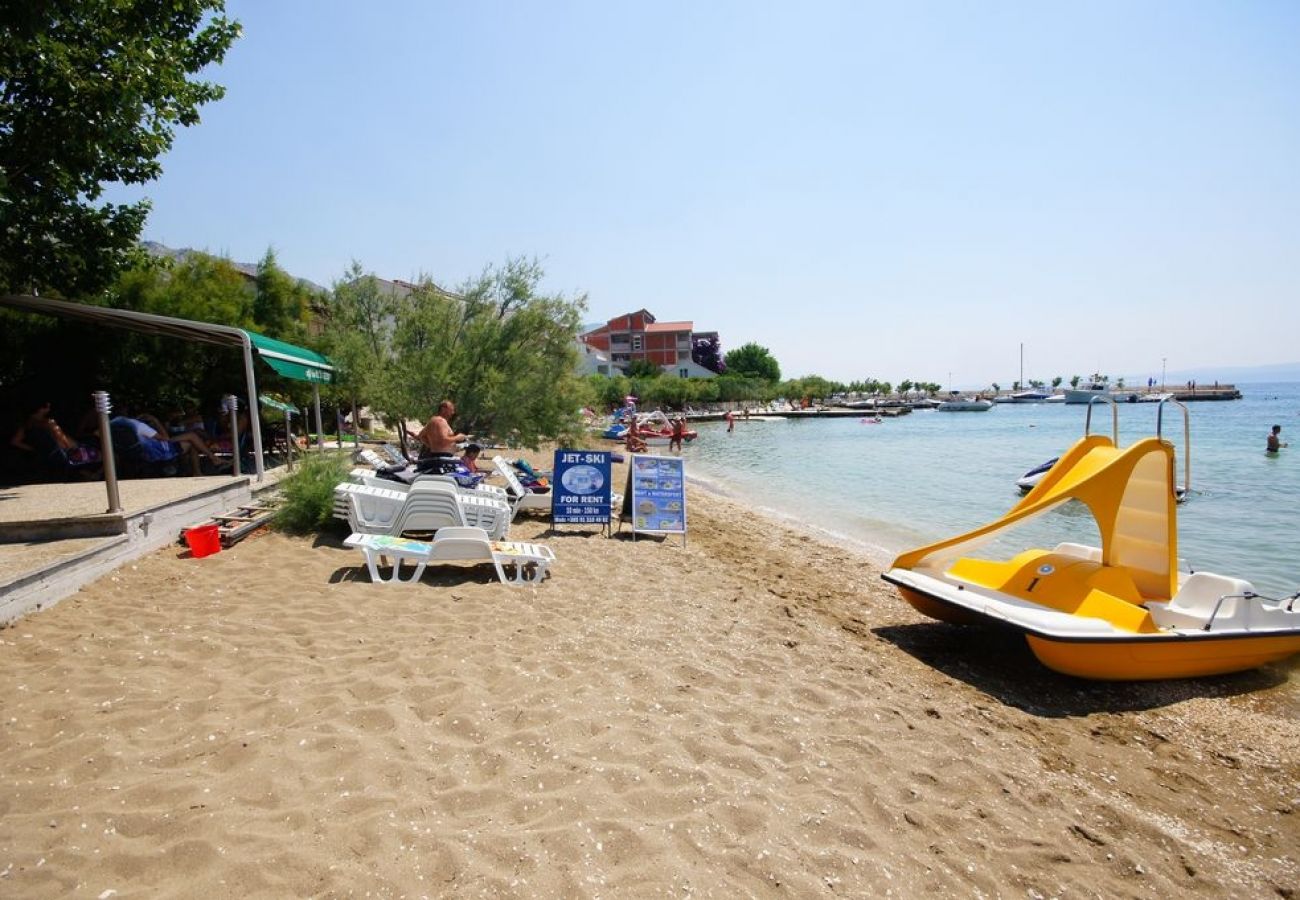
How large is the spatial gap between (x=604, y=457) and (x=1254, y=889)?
24.3 ft

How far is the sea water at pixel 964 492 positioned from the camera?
11805mm

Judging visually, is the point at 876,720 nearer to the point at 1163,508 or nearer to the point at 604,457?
the point at 1163,508

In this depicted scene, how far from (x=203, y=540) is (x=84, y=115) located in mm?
5251

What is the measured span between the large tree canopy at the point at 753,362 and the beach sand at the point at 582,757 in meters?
90.3

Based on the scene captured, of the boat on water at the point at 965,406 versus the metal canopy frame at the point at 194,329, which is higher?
the metal canopy frame at the point at 194,329

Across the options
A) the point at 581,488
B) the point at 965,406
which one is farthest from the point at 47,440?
the point at 965,406

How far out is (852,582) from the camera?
8242 mm

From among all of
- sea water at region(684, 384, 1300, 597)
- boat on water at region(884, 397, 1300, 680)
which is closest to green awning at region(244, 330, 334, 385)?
boat on water at region(884, 397, 1300, 680)

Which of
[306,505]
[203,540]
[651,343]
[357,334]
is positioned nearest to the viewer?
[203,540]

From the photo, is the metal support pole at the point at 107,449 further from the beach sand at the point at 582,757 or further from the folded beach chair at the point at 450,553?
the folded beach chair at the point at 450,553

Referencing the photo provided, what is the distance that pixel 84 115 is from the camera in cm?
785

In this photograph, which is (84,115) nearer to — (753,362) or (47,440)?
(47,440)

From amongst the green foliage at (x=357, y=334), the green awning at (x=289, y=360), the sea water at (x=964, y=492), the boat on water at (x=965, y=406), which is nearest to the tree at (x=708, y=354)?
the boat on water at (x=965, y=406)

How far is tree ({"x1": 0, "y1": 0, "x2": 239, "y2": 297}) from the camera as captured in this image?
7.70 m
